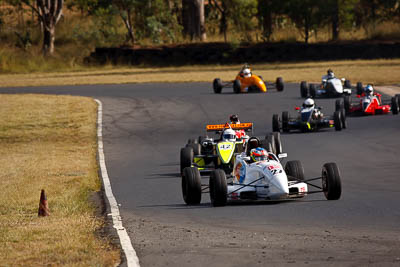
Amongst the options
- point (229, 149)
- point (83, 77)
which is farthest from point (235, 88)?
point (229, 149)

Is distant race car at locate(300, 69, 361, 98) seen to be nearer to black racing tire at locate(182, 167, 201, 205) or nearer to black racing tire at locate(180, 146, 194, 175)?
black racing tire at locate(180, 146, 194, 175)

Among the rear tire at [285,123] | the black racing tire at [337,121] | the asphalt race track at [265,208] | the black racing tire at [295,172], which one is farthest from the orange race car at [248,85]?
the black racing tire at [295,172]

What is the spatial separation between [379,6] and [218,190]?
205 ft

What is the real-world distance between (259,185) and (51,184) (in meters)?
5.42

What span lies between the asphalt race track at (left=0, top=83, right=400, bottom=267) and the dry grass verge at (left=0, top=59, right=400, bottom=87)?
16435 mm

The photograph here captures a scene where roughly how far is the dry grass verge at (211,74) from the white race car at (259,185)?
29.3 m

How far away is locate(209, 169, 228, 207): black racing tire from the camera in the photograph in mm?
13828

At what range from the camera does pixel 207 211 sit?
44.8 feet

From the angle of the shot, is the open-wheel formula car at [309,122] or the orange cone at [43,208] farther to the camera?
the open-wheel formula car at [309,122]

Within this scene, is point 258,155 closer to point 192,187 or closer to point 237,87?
point 192,187

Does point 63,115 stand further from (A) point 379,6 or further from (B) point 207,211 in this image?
(A) point 379,6

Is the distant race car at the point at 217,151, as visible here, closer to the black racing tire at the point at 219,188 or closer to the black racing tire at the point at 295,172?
the black racing tire at the point at 295,172

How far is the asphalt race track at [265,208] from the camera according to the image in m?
10.0

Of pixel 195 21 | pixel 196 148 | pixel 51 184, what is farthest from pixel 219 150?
pixel 195 21
